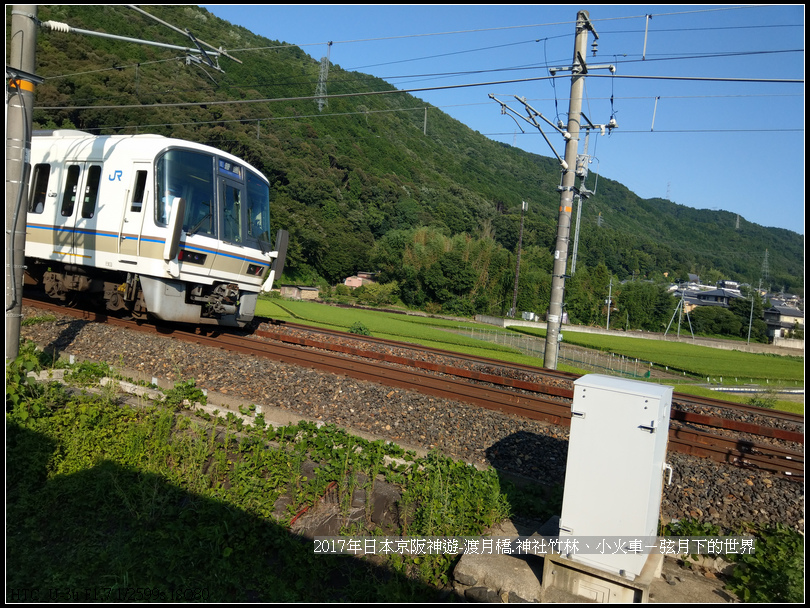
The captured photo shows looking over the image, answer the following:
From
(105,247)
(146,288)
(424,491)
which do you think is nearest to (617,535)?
(424,491)

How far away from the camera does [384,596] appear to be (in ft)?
15.0

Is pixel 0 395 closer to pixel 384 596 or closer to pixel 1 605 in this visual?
pixel 1 605

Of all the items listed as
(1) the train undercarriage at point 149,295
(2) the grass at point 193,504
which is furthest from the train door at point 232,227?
(2) the grass at point 193,504

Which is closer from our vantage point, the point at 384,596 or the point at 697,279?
the point at 384,596

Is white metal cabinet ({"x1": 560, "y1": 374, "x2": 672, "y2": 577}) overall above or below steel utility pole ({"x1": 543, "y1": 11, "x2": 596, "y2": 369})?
below

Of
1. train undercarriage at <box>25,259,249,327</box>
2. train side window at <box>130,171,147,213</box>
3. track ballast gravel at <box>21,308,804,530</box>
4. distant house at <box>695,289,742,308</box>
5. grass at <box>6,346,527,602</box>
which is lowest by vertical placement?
grass at <box>6,346,527,602</box>

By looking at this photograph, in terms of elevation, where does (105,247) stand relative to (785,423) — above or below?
above

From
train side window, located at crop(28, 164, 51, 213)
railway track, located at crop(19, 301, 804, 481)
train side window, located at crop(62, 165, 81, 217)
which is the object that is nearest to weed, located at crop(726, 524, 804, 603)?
railway track, located at crop(19, 301, 804, 481)

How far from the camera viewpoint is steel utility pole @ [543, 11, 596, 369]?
14.1 m

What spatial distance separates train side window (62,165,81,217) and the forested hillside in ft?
49.6

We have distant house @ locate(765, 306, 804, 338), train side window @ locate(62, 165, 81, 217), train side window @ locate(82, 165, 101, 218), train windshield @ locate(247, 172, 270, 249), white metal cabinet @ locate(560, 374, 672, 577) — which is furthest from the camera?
distant house @ locate(765, 306, 804, 338)

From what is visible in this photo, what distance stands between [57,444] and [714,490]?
7.29 metres

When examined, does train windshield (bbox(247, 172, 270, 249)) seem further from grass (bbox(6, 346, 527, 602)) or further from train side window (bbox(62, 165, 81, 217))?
grass (bbox(6, 346, 527, 602))

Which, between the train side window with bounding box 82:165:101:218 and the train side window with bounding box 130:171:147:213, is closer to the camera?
the train side window with bounding box 130:171:147:213
